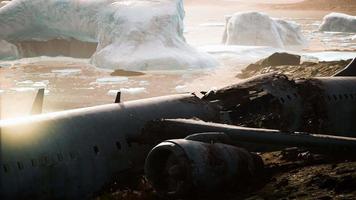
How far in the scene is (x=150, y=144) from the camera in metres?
15.9

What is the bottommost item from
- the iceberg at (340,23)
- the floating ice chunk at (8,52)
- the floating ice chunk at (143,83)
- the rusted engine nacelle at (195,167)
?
the iceberg at (340,23)

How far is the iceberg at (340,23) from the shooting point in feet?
Answer: 345

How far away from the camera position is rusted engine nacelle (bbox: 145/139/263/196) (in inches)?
507

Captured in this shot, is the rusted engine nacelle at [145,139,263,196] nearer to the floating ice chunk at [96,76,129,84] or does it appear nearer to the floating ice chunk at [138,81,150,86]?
the floating ice chunk at [138,81,150,86]

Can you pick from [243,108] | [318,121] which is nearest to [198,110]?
[243,108]

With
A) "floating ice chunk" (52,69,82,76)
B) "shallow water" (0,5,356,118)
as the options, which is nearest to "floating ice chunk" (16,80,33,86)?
Result: "shallow water" (0,5,356,118)

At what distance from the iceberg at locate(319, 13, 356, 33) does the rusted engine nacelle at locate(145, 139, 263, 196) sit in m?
99.0

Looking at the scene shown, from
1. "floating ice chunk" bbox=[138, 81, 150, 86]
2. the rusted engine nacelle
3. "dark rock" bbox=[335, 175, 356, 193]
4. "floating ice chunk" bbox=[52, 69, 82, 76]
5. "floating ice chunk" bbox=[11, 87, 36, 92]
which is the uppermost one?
the rusted engine nacelle

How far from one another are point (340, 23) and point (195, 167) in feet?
337

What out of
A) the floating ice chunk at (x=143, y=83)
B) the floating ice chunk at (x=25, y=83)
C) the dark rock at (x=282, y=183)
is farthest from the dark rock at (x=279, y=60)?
the dark rock at (x=282, y=183)

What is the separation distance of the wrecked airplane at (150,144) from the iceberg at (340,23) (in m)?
94.4

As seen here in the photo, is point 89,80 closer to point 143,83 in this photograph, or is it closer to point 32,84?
point 32,84

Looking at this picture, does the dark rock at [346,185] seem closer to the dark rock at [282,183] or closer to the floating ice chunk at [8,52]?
the dark rock at [282,183]

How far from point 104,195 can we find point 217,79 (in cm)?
3936
